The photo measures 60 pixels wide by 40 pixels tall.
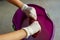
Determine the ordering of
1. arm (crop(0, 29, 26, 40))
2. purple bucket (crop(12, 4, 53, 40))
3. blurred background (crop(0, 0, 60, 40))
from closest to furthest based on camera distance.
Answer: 1. arm (crop(0, 29, 26, 40))
2. purple bucket (crop(12, 4, 53, 40))
3. blurred background (crop(0, 0, 60, 40))

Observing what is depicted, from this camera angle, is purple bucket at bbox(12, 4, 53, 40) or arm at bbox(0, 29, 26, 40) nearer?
arm at bbox(0, 29, 26, 40)

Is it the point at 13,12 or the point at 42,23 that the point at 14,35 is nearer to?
the point at 42,23

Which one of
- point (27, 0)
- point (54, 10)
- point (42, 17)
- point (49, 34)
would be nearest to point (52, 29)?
point (49, 34)

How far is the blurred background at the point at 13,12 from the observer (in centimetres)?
135

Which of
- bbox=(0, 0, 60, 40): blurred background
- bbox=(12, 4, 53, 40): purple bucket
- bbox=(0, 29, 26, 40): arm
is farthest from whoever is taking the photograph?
bbox=(0, 0, 60, 40): blurred background

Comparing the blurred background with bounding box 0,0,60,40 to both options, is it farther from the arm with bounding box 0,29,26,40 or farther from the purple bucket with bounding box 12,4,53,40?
the arm with bounding box 0,29,26,40

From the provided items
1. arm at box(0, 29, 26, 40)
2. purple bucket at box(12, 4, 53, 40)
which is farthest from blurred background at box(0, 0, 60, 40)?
arm at box(0, 29, 26, 40)

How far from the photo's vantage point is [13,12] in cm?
146

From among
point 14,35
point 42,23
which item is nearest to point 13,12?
point 42,23

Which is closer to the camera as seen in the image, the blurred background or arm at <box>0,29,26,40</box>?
arm at <box>0,29,26,40</box>

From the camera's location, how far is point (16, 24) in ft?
3.90

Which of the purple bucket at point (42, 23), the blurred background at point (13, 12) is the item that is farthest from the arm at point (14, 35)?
the blurred background at point (13, 12)

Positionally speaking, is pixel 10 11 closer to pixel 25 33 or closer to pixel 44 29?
pixel 44 29

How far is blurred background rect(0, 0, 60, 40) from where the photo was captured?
1.35m
